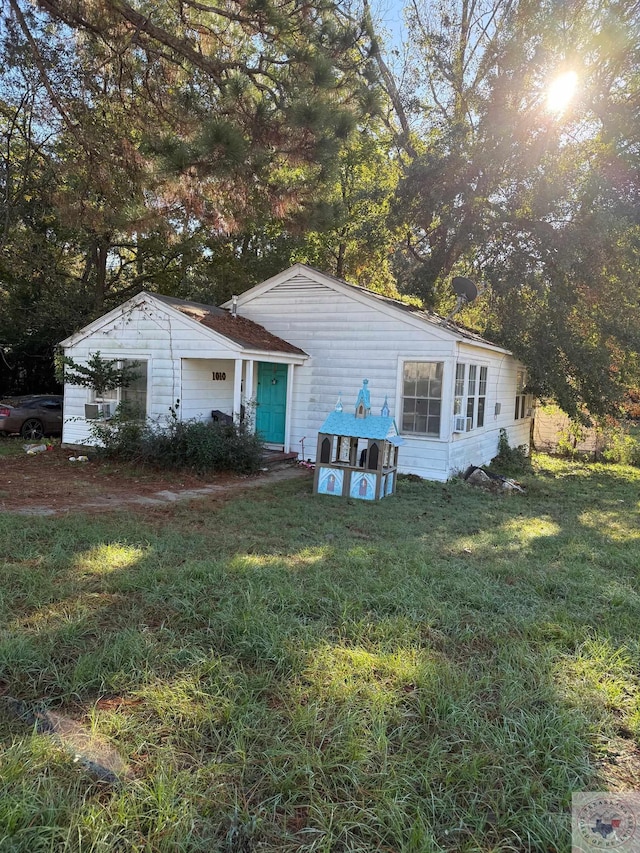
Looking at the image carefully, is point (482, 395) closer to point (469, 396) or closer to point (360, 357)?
point (469, 396)

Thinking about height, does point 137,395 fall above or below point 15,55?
below

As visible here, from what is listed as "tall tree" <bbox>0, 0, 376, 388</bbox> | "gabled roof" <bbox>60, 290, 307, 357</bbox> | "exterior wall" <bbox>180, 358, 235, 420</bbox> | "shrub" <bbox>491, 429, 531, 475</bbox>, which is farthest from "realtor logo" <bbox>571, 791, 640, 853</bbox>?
"shrub" <bbox>491, 429, 531, 475</bbox>

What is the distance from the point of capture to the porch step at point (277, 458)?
11410mm

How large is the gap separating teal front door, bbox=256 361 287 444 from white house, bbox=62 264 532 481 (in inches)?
1.0

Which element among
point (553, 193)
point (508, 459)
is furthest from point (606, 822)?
point (553, 193)

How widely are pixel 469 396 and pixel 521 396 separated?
212 inches

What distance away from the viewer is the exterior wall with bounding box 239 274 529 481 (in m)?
10.8

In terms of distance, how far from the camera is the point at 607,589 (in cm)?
451

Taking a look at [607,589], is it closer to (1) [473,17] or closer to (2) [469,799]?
(2) [469,799]

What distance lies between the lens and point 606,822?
209cm

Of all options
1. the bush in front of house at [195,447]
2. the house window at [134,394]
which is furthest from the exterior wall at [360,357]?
the house window at [134,394]

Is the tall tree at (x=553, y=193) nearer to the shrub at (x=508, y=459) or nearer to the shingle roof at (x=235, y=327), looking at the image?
the shrub at (x=508, y=459)

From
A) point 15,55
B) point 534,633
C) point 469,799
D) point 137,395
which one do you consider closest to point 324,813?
point 469,799

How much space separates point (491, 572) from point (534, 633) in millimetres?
1327
